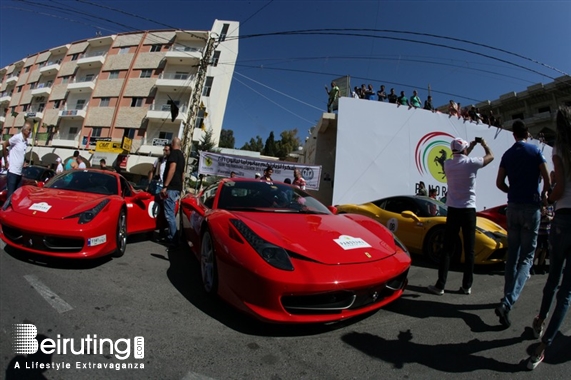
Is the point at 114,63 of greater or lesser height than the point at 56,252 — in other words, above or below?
above

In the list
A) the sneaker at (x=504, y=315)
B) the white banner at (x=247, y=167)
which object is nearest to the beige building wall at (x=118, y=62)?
the white banner at (x=247, y=167)

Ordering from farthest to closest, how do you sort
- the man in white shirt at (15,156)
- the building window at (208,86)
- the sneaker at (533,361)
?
the building window at (208,86), the man in white shirt at (15,156), the sneaker at (533,361)

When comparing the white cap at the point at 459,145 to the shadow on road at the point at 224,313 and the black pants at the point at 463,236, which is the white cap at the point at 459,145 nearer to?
the black pants at the point at 463,236

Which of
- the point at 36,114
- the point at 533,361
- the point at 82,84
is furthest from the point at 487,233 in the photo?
the point at 36,114

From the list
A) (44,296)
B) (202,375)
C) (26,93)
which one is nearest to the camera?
(202,375)

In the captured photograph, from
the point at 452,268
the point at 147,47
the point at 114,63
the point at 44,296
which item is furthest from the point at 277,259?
the point at 114,63

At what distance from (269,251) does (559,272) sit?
1.97 meters

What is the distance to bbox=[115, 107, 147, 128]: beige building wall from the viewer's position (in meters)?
28.8

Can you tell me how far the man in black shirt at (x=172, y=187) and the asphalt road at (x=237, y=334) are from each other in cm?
126

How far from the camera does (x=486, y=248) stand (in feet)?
12.5

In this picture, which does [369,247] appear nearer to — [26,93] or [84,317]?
[84,317]

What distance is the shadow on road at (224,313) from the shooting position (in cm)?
197

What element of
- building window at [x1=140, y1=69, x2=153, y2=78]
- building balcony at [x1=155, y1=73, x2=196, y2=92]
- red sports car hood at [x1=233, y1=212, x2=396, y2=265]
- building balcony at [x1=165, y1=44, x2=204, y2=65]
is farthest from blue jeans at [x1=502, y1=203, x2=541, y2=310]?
building window at [x1=140, y1=69, x2=153, y2=78]

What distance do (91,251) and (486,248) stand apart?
15.7 feet
